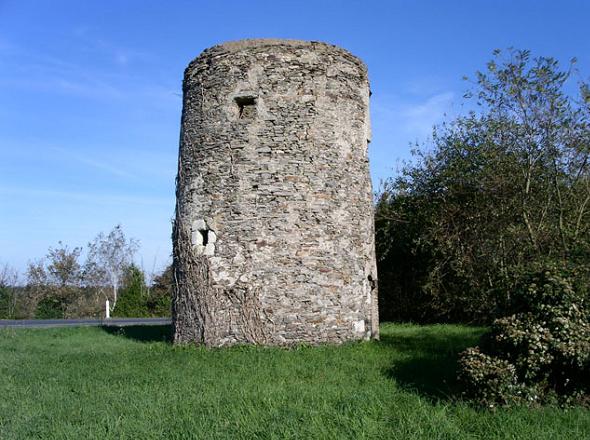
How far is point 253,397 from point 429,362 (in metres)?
3.46

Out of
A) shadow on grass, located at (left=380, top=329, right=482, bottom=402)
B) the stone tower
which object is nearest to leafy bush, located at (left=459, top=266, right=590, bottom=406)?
shadow on grass, located at (left=380, top=329, right=482, bottom=402)

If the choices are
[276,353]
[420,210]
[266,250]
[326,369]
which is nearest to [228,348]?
[276,353]

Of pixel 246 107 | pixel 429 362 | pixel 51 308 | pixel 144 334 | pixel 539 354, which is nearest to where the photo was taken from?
pixel 539 354

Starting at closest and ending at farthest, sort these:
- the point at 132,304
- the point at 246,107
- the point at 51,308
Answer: the point at 246,107, the point at 132,304, the point at 51,308

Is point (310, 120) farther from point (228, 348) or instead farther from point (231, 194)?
point (228, 348)

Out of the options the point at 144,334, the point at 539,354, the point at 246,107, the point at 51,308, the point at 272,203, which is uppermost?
the point at 246,107

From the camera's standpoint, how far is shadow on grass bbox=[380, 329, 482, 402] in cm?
687

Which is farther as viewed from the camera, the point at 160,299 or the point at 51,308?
the point at 51,308

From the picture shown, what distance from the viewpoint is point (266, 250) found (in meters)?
10.2

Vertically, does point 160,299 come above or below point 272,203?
below

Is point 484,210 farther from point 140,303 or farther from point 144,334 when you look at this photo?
point 140,303

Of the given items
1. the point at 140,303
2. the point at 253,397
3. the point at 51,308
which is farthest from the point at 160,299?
the point at 253,397

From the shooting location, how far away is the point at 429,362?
8.59 meters

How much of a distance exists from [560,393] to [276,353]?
14.8 feet
